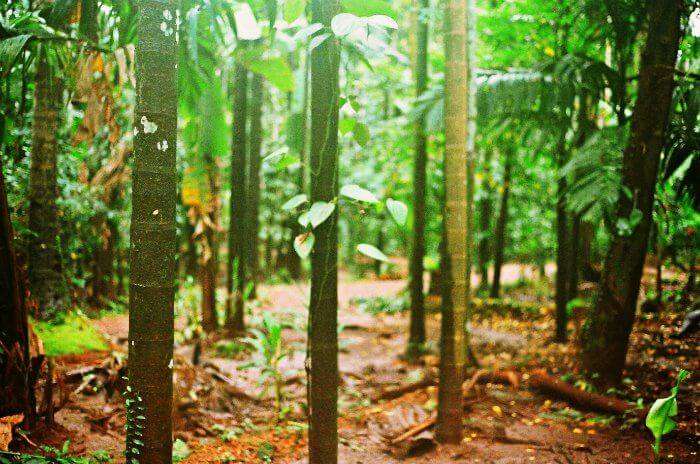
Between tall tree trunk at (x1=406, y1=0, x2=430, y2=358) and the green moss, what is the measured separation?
447 cm

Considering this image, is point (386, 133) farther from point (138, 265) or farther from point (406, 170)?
point (138, 265)

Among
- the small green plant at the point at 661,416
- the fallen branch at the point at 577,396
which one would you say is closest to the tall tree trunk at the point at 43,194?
the small green plant at the point at 661,416

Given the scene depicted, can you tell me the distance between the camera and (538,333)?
919 centimetres

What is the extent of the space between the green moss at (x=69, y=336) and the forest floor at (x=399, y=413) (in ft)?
0.48

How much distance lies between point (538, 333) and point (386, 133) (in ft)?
19.3

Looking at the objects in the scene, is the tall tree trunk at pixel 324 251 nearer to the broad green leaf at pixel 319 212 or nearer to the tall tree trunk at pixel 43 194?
the broad green leaf at pixel 319 212

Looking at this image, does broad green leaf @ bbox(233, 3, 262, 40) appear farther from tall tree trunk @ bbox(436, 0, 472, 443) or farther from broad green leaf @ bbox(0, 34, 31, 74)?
tall tree trunk @ bbox(436, 0, 472, 443)

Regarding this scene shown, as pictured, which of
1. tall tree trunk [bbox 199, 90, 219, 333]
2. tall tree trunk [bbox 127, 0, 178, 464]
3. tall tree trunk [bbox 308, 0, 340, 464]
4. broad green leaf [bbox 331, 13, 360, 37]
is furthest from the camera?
tall tree trunk [bbox 199, 90, 219, 333]

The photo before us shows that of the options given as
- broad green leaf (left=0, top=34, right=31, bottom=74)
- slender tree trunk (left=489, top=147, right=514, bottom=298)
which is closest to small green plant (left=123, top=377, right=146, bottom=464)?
broad green leaf (left=0, top=34, right=31, bottom=74)

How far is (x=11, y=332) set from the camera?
10.5 feet

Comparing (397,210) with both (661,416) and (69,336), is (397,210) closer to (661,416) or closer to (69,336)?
(661,416)

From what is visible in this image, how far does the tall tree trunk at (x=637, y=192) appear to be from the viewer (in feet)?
16.1

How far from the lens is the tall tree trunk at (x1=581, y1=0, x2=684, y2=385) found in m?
4.91

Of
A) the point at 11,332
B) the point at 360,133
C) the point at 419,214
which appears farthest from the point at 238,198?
the point at 360,133
